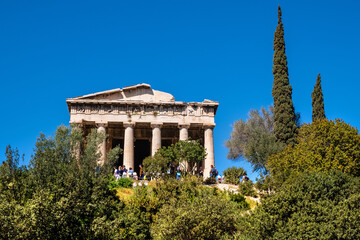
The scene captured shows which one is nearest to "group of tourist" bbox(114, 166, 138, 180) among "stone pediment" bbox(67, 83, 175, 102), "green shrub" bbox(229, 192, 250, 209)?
"stone pediment" bbox(67, 83, 175, 102)

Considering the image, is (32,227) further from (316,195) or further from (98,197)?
(316,195)

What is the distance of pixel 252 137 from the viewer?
4431 centimetres

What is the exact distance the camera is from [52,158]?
2720 cm

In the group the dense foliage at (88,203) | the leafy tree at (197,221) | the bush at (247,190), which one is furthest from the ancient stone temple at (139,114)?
the leafy tree at (197,221)

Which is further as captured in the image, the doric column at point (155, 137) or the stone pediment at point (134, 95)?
the stone pediment at point (134, 95)

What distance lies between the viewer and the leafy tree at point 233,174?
36.7 meters

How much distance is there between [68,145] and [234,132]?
73.6 feet

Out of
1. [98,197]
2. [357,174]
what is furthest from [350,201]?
[98,197]

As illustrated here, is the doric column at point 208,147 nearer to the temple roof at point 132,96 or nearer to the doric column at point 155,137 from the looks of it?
the temple roof at point 132,96

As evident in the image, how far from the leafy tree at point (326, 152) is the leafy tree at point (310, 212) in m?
3.78

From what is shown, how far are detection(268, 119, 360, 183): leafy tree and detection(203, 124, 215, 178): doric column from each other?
357 inches

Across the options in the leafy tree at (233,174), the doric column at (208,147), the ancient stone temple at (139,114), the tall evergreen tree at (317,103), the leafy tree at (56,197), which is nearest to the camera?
the leafy tree at (56,197)

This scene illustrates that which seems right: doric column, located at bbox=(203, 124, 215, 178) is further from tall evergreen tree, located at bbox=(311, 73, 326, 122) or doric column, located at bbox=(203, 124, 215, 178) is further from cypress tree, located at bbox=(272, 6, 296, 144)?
tall evergreen tree, located at bbox=(311, 73, 326, 122)

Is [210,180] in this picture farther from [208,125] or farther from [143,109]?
[143,109]
